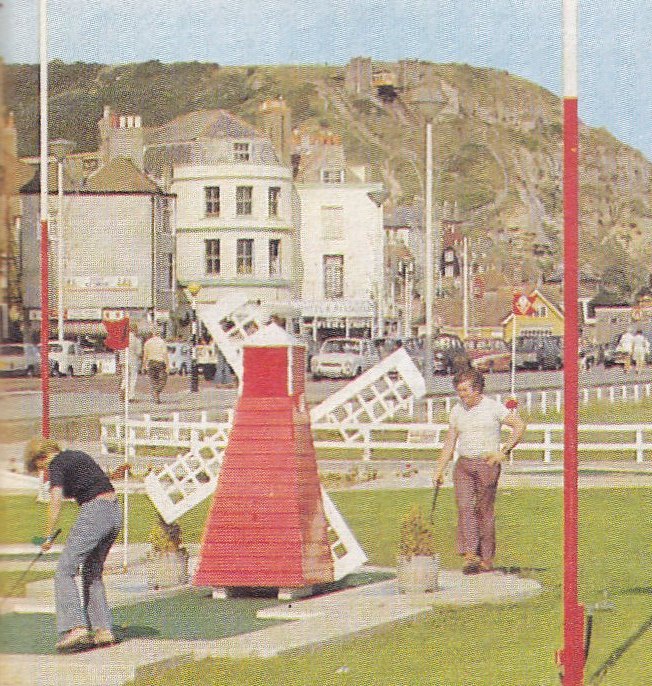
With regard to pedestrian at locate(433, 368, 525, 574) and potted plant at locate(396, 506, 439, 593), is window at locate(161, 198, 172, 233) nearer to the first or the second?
pedestrian at locate(433, 368, 525, 574)

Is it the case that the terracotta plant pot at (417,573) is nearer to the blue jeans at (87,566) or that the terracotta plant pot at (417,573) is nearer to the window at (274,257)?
the blue jeans at (87,566)

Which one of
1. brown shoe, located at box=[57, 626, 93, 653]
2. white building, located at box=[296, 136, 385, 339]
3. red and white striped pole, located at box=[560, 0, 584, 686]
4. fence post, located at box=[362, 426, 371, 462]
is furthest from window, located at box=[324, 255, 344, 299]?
red and white striped pole, located at box=[560, 0, 584, 686]

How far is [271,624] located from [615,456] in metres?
17.7

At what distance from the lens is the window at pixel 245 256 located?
93500mm

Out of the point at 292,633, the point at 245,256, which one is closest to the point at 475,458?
the point at 292,633

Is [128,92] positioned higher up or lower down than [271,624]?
higher up

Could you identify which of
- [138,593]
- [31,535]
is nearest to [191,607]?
[138,593]

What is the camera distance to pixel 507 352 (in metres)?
74.1

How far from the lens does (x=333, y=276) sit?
106m

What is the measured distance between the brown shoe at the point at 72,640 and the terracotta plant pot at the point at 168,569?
2.96 metres

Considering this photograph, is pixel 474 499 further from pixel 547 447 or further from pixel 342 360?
pixel 342 360

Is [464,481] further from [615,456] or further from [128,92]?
[128,92]

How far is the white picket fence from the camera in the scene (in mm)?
43469

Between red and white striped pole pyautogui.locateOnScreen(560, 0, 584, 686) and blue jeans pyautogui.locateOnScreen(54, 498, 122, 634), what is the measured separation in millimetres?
3058
